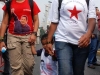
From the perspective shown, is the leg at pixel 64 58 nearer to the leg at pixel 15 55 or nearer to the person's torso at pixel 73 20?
the person's torso at pixel 73 20

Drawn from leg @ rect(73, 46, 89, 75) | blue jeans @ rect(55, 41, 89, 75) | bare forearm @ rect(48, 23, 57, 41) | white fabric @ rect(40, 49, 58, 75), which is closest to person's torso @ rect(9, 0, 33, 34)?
white fabric @ rect(40, 49, 58, 75)

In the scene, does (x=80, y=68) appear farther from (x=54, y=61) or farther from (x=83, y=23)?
(x=54, y=61)

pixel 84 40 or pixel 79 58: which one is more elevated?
pixel 84 40

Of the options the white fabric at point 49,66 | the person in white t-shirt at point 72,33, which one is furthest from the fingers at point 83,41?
the white fabric at point 49,66

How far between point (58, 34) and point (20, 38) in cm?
95

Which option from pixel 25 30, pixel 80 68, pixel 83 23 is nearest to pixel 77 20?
pixel 83 23

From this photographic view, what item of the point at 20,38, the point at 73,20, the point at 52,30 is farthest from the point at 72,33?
the point at 20,38

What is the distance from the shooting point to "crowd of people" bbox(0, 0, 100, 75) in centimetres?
336

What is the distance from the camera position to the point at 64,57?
3.32 metres

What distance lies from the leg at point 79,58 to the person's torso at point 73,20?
132mm

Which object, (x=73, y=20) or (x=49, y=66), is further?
(x=49, y=66)

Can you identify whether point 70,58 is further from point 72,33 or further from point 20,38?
point 20,38

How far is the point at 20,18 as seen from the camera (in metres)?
4.22

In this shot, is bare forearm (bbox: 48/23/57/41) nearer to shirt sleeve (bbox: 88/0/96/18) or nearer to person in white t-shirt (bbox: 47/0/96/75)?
person in white t-shirt (bbox: 47/0/96/75)
